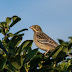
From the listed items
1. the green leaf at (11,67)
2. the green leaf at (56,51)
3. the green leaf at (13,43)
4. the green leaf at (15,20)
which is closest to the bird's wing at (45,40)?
the green leaf at (15,20)

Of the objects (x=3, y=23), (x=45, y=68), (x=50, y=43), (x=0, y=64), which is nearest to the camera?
(x=0, y=64)

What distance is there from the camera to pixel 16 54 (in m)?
2.35

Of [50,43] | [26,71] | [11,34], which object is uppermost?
[11,34]

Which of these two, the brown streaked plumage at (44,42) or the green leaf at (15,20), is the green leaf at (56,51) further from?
the brown streaked plumage at (44,42)

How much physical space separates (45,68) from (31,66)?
197 millimetres

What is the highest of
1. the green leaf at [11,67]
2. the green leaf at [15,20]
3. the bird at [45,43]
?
the green leaf at [15,20]

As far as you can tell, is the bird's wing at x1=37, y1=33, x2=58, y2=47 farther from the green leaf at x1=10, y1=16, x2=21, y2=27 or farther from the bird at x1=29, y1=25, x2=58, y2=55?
the green leaf at x1=10, y1=16, x2=21, y2=27

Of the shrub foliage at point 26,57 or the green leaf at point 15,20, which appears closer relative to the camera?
the shrub foliage at point 26,57

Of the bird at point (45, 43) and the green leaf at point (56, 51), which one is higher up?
the green leaf at point (56, 51)

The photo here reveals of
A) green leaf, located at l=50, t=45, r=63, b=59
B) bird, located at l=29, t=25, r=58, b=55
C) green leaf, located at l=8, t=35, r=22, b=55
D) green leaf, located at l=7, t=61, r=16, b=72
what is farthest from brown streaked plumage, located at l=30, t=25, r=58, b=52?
green leaf, located at l=7, t=61, r=16, b=72

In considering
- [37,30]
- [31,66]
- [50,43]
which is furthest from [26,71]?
[37,30]

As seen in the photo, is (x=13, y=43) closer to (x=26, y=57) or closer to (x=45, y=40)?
(x=26, y=57)

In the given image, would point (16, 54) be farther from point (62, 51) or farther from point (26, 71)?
point (62, 51)

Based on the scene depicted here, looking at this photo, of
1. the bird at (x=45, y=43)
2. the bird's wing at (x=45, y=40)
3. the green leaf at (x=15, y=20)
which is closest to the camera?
the green leaf at (x=15, y=20)
